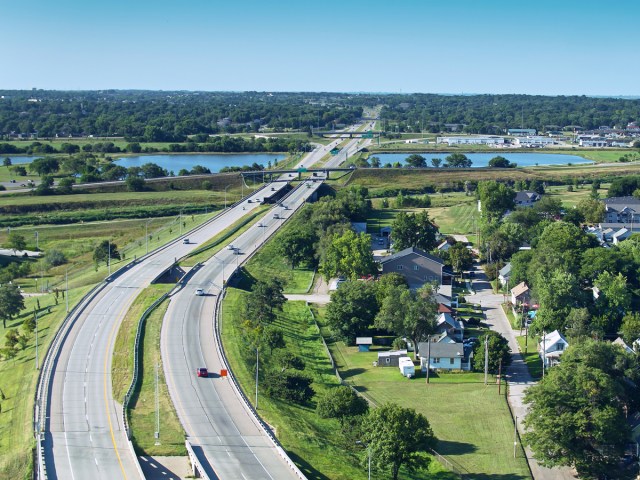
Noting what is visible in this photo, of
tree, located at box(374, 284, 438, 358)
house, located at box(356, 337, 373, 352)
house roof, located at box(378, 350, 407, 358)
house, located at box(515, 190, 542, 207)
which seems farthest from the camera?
house, located at box(515, 190, 542, 207)

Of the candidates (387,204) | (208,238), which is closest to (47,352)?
(208,238)

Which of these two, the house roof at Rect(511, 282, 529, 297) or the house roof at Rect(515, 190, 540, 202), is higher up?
the house roof at Rect(515, 190, 540, 202)

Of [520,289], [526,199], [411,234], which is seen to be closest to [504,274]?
[520,289]

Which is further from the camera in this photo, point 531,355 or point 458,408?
point 531,355

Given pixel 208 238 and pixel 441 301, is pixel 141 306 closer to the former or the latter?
pixel 441 301

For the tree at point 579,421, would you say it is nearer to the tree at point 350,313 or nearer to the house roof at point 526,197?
the tree at point 350,313

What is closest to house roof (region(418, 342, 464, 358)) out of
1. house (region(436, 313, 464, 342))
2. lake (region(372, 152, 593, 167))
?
house (region(436, 313, 464, 342))

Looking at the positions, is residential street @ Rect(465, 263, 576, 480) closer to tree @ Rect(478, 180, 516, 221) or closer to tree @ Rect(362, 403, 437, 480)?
tree @ Rect(362, 403, 437, 480)

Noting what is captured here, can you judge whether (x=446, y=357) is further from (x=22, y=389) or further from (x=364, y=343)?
(x=22, y=389)
